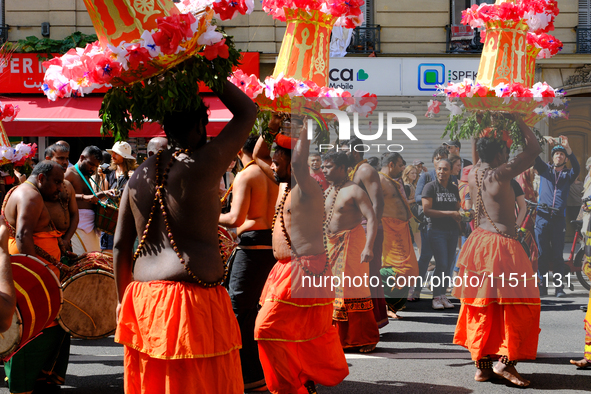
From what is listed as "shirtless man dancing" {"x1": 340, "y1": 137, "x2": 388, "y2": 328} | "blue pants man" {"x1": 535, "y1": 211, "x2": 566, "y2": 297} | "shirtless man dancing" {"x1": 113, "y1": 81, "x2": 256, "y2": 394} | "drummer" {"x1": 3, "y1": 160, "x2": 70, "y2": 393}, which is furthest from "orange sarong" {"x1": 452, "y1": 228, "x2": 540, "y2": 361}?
"drummer" {"x1": 3, "y1": 160, "x2": 70, "y2": 393}

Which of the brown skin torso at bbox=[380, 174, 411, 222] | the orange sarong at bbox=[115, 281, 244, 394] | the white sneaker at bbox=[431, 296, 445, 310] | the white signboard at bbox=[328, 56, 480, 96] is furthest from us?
the white signboard at bbox=[328, 56, 480, 96]

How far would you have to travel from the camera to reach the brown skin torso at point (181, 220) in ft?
9.52

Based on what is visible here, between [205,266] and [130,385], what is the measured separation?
0.65 m

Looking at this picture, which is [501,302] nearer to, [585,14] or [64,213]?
[64,213]

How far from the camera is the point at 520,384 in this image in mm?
4895

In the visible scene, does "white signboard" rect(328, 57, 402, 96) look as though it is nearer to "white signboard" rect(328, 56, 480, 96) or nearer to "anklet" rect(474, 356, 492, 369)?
"white signboard" rect(328, 56, 480, 96)

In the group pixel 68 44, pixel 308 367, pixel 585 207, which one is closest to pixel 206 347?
pixel 308 367

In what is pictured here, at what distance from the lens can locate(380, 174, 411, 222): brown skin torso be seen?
660 cm

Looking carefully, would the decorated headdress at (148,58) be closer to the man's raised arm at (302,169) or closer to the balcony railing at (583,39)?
the man's raised arm at (302,169)

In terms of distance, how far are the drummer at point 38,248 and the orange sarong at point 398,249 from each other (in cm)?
285

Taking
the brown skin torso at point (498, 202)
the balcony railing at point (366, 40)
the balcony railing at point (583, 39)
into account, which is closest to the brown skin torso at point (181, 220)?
the brown skin torso at point (498, 202)

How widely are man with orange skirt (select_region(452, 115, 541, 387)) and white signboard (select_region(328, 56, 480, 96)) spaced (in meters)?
11.2

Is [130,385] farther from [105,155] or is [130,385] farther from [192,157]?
[105,155]

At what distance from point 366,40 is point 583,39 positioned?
5.71 metres
